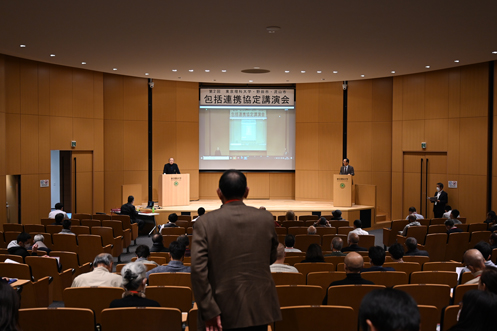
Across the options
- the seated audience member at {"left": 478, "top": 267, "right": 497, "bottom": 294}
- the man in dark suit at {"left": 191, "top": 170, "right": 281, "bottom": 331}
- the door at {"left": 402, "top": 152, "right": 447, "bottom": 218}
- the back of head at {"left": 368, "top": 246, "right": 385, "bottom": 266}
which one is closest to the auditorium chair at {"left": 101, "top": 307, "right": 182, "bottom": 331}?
the man in dark suit at {"left": 191, "top": 170, "right": 281, "bottom": 331}

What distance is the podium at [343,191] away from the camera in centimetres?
1370

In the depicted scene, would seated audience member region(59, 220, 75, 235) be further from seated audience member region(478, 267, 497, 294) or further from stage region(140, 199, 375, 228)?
seated audience member region(478, 267, 497, 294)

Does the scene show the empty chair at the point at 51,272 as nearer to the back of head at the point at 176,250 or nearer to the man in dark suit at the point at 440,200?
the back of head at the point at 176,250

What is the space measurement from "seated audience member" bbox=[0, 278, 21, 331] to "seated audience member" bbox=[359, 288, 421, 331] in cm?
155

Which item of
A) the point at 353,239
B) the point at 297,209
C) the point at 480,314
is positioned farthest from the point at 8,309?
the point at 297,209

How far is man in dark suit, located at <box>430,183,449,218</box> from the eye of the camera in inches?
498

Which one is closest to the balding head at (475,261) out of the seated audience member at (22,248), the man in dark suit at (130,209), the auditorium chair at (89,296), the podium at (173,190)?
the auditorium chair at (89,296)

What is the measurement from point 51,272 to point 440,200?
420 inches

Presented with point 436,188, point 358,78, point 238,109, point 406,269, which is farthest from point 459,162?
point 406,269

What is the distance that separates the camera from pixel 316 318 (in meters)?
3.14

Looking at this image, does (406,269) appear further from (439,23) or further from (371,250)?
(439,23)

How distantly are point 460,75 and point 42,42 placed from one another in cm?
1138

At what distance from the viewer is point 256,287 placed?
2.33m

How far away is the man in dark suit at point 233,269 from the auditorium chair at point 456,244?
6.80 meters
